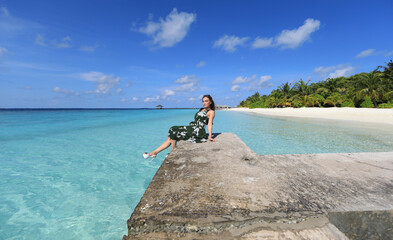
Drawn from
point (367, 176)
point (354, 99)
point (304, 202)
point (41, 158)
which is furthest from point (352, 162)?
point (354, 99)

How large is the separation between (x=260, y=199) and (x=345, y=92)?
50.3m

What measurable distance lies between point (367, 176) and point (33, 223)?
504 centimetres

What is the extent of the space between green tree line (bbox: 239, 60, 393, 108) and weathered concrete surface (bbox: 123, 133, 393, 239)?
37.0m

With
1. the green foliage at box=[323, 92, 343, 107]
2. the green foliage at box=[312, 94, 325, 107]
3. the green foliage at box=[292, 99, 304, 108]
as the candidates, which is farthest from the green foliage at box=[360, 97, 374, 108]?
the green foliage at box=[292, 99, 304, 108]

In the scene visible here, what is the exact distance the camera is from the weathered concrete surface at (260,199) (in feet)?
4.17

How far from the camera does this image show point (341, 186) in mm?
1794

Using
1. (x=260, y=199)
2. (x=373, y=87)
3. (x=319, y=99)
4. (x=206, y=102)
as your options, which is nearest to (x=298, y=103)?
(x=319, y=99)

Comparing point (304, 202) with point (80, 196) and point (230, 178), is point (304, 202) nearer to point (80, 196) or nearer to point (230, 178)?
point (230, 178)

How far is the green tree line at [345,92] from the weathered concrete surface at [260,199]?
37011 millimetres

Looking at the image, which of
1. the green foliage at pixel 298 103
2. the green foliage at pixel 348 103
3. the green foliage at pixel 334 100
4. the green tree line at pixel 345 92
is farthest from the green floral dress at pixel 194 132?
the green foliage at pixel 298 103

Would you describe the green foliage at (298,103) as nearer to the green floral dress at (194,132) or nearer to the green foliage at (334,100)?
the green foliage at (334,100)

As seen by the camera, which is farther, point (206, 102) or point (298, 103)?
point (298, 103)

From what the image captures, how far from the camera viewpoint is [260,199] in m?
1.53

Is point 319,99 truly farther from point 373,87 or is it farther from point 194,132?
point 194,132
